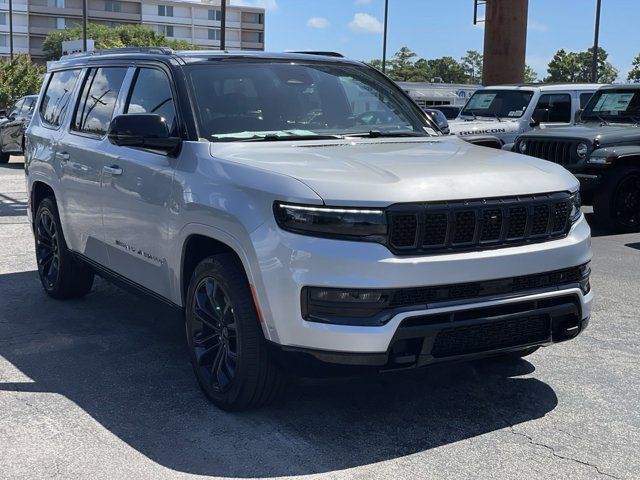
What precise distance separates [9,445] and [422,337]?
2.00 meters

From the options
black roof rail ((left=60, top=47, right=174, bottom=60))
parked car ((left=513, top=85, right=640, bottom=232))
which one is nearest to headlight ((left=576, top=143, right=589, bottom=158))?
parked car ((left=513, top=85, right=640, bottom=232))

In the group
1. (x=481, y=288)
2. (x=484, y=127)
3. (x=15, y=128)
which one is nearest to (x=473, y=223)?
(x=481, y=288)

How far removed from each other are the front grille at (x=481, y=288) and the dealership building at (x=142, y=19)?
114118mm

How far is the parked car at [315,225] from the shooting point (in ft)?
11.8

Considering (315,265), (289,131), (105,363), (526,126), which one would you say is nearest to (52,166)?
(105,363)

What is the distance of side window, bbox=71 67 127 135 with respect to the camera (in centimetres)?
558

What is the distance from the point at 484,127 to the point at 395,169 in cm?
990

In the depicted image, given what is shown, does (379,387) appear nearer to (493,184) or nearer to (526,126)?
(493,184)

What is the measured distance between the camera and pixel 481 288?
12.4ft

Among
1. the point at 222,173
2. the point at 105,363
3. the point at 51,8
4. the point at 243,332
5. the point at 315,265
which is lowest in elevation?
the point at 105,363

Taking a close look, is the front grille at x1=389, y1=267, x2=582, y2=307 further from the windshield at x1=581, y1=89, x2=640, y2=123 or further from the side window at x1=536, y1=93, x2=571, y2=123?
the side window at x1=536, y1=93, x2=571, y2=123

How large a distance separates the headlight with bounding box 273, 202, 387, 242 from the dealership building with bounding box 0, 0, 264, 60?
114321 mm

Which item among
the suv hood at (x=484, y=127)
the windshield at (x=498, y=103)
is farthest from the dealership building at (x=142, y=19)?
the suv hood at (x=484, y=127)

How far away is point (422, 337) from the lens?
362cm
